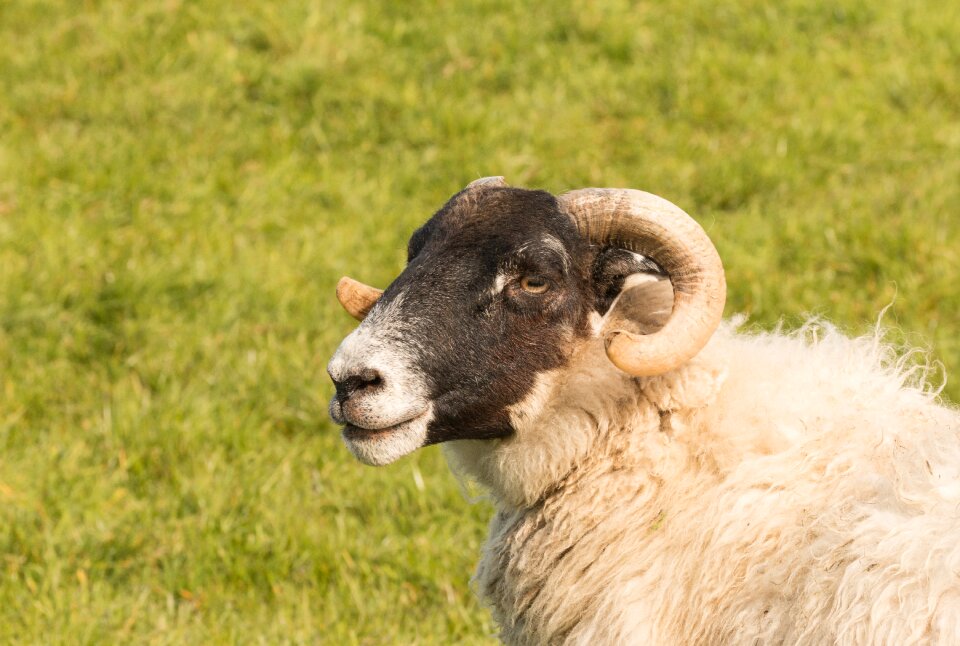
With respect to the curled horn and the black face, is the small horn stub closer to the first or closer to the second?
the black face

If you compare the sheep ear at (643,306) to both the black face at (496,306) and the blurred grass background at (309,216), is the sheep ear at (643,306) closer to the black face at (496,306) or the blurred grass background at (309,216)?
the black face at (496,306)

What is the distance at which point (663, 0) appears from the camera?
9.59 m

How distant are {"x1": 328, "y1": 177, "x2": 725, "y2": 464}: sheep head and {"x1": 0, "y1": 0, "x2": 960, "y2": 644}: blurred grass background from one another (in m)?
1.49

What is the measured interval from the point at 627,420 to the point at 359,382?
0.82 metres

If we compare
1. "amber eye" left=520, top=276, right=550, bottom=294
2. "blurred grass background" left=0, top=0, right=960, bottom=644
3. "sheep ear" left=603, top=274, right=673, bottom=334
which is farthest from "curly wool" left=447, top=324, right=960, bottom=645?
"blurred grass background" left=0, top=0, right=960, bottom=644

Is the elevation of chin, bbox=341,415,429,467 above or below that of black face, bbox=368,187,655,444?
below

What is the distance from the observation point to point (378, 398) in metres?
3.41

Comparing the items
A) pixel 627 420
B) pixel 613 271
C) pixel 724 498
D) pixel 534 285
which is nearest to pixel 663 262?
pixel 613 271

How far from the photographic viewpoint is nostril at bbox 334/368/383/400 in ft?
11.1

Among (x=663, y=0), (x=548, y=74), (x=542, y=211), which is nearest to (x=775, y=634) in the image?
(x=542, y=211)

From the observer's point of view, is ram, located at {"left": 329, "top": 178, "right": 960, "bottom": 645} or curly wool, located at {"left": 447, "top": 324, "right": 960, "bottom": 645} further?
ram, located at {"left": 329, "top": 178, "right": 960, "bottom": 645}

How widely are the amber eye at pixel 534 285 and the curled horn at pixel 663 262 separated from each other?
0.21 meters

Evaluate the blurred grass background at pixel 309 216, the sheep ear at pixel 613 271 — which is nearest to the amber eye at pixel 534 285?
the sheep ear at pixel 613 271

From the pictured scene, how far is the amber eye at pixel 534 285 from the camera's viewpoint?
3553 mm
